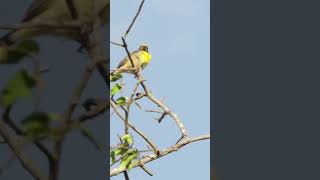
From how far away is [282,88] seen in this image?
187cm

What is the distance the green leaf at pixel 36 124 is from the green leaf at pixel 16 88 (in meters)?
0.03

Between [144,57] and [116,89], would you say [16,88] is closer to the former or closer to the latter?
[116,89]

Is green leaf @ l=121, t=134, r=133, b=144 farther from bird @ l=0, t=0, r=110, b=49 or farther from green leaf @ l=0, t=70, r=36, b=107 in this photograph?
green leaf @ l=0, t=70, r=36, b=107

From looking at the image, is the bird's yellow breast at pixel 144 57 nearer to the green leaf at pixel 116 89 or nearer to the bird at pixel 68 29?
the green leaf at pixel 116 89

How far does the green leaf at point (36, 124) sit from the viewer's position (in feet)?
3.01

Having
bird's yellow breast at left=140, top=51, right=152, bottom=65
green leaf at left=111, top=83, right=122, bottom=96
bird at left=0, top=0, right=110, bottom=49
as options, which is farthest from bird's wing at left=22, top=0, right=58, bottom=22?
bird's yellow breast at left=140, top=51, right=152, bottom=65

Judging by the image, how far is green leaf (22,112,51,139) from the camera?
92cm

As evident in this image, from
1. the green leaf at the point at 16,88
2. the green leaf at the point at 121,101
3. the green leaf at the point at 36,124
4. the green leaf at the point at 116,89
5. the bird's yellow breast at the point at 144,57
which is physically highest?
the bird's yellow breast at the point at 144,57

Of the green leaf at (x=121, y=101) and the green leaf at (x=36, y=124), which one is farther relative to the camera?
the green leaf at (x=121, y=101)

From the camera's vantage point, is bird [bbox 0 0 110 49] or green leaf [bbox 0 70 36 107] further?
bird [bbox 0 0 110 49]

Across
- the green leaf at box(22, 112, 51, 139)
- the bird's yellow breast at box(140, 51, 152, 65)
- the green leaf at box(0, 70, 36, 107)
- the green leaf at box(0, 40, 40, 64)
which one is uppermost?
the bird's yellow breast at box(140, 51, 152, 65)

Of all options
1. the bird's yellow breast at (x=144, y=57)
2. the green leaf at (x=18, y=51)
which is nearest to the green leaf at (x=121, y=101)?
the bird's yellow breast at (x=144, y=57)

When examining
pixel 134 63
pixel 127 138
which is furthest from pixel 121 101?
pixel 134 63

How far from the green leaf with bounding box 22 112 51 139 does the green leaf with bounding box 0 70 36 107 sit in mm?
32
